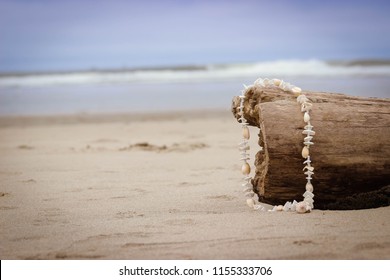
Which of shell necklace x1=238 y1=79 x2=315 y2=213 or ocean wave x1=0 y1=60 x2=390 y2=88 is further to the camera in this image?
ocean wave x1=0 y1=60 x2=390 y2=88

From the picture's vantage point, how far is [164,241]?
134 inches

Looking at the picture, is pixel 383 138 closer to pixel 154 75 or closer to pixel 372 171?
pixel 372 171

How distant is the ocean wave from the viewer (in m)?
23.7

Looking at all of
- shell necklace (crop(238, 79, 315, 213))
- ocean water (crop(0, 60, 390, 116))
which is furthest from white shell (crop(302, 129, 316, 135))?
ocean water (crop(0, 60, 390, 116))

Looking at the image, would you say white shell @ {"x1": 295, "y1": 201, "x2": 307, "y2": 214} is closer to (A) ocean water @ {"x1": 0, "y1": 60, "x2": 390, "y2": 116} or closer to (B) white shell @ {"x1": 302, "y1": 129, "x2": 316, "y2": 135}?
(B) white shell @ {"x1": 302, "y1": 129, "x2": 316, "y2": 135}

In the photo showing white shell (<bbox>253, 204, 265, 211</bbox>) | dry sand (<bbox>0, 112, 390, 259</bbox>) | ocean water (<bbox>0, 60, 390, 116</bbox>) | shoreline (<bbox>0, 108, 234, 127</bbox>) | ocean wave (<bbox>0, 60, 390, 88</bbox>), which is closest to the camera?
dry sand (<bbox>0, 112, 390, 259</bbox>)

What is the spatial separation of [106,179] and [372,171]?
2.77m

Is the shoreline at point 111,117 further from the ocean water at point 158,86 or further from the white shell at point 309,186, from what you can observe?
the white shell at point 309,186

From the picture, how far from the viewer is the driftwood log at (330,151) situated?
385 cm

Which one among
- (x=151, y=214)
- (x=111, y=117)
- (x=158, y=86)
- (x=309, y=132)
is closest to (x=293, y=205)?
(x=309, y=132)

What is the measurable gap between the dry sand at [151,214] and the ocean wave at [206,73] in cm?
1619

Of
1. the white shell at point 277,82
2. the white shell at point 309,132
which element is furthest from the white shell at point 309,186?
the white shell at point 277,82

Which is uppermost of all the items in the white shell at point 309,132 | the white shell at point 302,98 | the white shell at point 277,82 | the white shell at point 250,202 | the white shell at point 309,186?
the white shell at point 277,82

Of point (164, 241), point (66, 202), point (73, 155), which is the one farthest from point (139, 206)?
point (73, 155)
